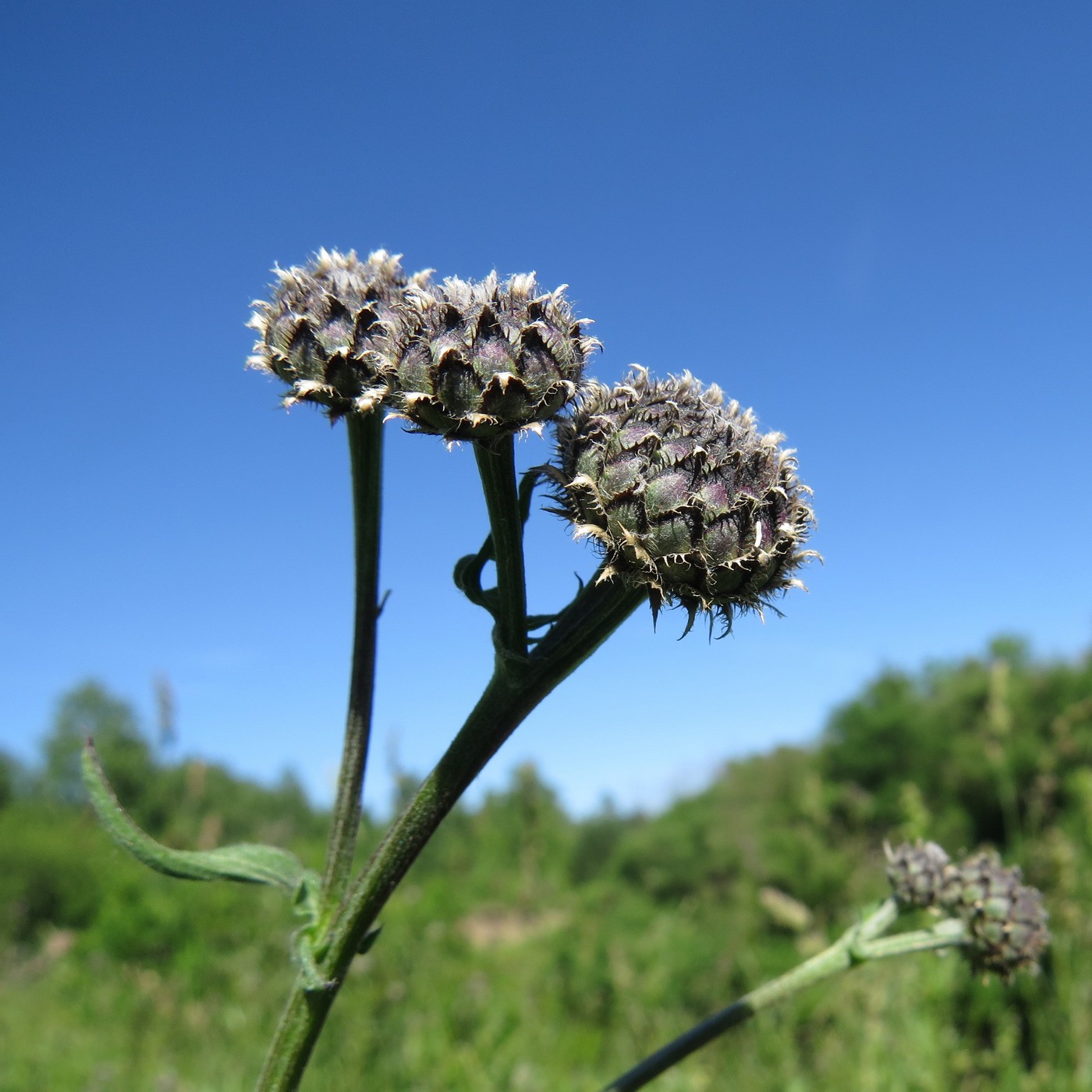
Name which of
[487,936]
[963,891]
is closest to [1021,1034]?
[963,891]

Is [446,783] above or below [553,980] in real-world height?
above

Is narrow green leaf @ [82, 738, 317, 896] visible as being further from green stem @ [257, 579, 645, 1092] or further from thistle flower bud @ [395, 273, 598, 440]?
thistle flower bud @ [395, 273, 598, 440]

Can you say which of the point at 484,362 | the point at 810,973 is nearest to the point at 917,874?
the point at 810,973

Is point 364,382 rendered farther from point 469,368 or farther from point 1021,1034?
point 1021,1034

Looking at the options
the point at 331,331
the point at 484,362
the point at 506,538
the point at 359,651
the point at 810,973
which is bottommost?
the point at 810,973

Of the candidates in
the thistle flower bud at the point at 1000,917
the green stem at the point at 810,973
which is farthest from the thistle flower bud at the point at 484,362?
the thistle flower bud at the point at 1000,917

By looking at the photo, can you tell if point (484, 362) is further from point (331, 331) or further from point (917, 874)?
point (917, 874)

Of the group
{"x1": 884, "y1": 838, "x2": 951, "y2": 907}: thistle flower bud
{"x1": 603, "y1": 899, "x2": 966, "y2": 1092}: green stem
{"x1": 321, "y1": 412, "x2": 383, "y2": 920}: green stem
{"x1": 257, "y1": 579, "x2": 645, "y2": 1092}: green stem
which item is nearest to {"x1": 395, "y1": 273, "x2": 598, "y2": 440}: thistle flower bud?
{"x1": 321, "y1": 412, "x2": 383, "y2": 920}: green stem

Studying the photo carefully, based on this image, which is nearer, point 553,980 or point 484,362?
point 484,362
